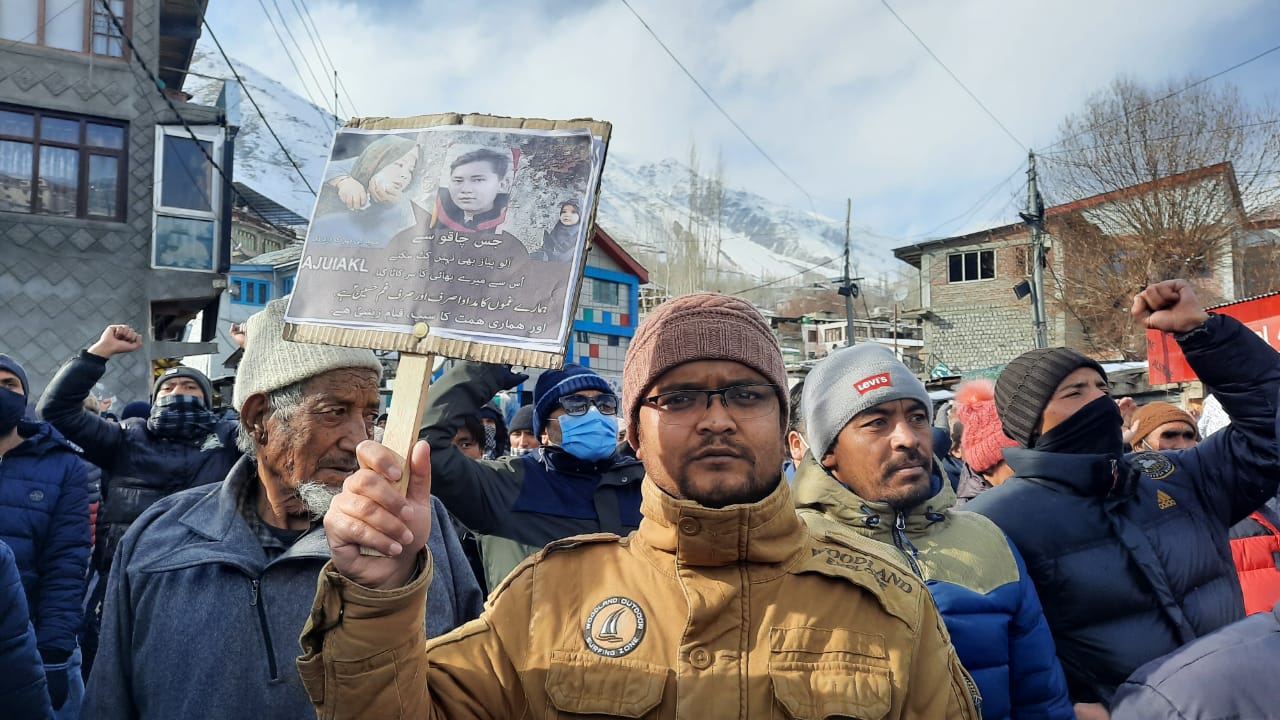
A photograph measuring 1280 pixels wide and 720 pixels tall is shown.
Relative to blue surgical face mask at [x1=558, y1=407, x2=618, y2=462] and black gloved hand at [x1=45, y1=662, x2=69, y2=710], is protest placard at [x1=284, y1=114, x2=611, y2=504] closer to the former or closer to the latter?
blue surgical face mask at [x1=558, y1=407, x2=618, y2=462]

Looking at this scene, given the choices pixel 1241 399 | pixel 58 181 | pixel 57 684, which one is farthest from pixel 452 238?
pixel 58 181

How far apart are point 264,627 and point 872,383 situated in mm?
2288

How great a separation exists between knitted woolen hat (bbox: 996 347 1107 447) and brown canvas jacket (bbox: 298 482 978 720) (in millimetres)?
1809

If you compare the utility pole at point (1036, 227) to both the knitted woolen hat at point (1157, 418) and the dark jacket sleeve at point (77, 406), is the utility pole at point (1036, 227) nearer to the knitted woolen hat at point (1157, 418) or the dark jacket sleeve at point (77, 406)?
the knitted woolen hat at point (1157, 418)

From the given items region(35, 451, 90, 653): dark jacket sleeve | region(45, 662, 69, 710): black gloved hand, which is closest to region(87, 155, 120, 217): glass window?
region(35, 451, 90, 653): dark jacket sleeve

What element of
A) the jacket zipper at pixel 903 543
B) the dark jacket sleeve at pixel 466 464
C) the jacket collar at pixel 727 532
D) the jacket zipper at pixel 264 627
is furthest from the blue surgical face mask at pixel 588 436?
the jacket collar at pixel 727 532

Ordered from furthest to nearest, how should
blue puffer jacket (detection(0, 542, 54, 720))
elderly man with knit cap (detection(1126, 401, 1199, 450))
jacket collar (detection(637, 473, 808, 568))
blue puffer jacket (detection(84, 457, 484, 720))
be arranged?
elderly man with knit cap (detection(1126, 401, 1199, 450)), blue puffer jacket (detection(0, 542, 54, 720)), blue puffer jacket (detection(84, 457, 484, 720)), jacket collar (detection(637, 473, 808, 568))

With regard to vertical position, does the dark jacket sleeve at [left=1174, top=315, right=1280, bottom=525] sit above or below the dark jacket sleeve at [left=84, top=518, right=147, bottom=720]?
above

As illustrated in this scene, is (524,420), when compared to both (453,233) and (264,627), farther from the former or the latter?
(453,233)

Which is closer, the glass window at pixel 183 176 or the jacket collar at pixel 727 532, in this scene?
the jacket collar at pixel 727 532

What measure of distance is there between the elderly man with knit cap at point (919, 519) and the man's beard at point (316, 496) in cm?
146

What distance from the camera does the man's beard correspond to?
8.34 ft

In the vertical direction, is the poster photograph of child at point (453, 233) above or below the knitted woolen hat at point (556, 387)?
above

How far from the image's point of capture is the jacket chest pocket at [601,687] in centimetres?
180
